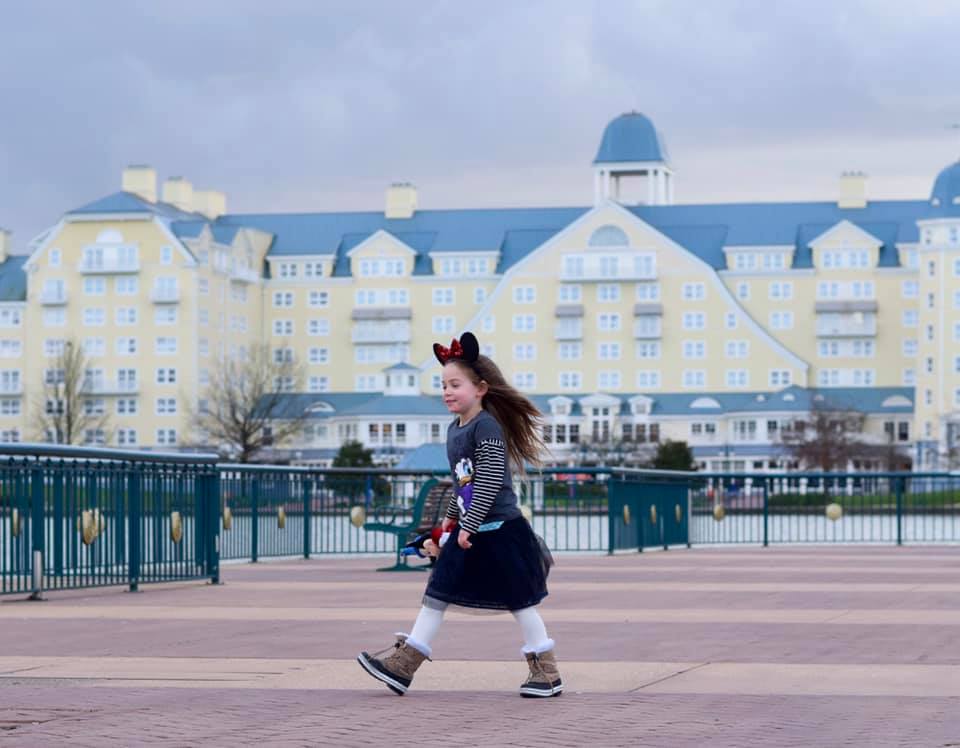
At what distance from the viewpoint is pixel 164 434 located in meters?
136

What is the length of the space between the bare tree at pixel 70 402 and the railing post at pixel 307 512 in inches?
3283

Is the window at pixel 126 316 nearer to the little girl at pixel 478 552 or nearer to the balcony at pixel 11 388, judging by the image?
the balcony at pixel 11 388

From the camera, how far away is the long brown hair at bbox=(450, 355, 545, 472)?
1038 cm

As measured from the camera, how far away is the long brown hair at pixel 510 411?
10375 mm

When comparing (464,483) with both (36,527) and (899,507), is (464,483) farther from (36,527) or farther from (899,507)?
(899,507)

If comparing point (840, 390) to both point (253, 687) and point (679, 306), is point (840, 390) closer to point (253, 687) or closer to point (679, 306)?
point (679, 306)

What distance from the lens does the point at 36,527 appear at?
16953mm

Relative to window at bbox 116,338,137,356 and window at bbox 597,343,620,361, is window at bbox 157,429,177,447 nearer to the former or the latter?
window at bbox 116,338,137,356

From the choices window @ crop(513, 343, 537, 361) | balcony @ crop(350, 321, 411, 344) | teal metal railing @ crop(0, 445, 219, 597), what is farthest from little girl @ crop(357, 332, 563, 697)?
balcony @ crop(350, 321, 411, 344)

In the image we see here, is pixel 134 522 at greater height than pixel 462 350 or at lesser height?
lesser

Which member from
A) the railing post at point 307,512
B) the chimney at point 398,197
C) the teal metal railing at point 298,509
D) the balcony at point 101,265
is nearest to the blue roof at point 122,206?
the balcony at point 101,265

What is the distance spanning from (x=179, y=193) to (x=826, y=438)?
174ft

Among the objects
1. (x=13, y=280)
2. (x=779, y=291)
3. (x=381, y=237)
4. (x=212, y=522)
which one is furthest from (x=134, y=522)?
(x=13, y=280)

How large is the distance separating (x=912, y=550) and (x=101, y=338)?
110 meters
